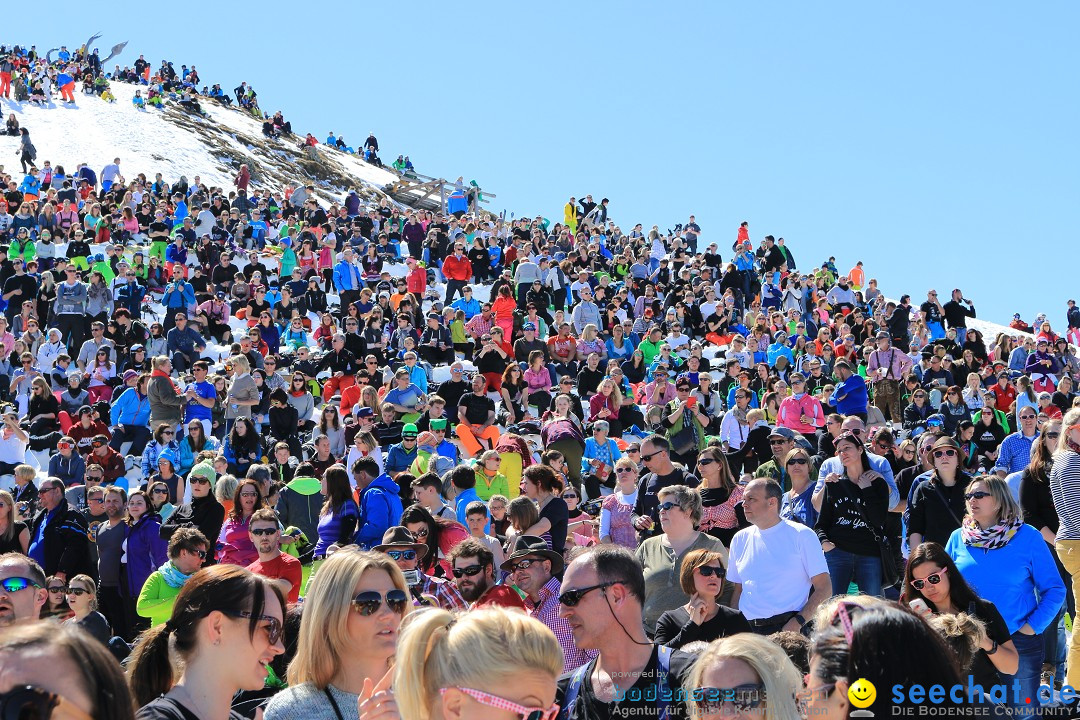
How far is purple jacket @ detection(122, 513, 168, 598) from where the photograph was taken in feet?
31.2

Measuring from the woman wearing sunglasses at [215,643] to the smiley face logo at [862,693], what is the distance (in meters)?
1.84

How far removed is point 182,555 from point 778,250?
23.8 m

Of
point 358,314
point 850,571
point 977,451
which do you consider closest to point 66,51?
point 358,314

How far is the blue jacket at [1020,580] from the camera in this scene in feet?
19.2

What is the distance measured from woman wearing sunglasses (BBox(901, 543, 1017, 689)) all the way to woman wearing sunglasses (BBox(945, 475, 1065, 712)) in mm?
695

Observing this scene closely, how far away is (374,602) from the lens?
385 centimetres

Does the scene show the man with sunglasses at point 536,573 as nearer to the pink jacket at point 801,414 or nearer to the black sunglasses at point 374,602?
the black sunglasses at point 374,602

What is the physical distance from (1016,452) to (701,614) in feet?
24.7

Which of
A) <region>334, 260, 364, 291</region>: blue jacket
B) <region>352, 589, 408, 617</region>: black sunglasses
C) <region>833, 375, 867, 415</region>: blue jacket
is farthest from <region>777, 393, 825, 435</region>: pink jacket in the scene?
<region>334, 260, 364, 291</region>: blue jacket

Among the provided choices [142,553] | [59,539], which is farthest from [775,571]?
[59,539]

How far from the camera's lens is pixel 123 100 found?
53.2 meters

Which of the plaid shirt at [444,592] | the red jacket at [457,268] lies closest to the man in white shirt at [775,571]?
the plaid shirt at [444,592]

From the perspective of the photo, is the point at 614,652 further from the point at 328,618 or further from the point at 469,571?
the point at 469,571

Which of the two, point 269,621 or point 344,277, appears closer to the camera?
point 269,621
